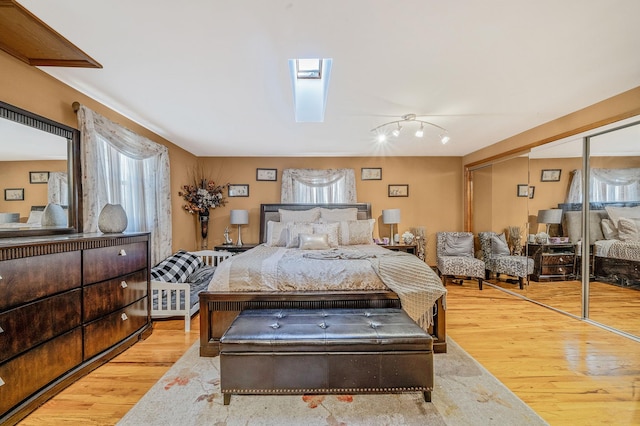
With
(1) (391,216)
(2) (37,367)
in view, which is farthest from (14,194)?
(1) (391,216)

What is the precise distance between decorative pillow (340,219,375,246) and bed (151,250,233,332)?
1943mm

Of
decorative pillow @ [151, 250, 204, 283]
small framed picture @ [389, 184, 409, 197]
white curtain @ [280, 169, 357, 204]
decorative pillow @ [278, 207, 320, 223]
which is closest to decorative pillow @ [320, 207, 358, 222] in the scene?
decorative pillow @ [278, 207, 320, 223]

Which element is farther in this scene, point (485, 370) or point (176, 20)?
point (485, 370)

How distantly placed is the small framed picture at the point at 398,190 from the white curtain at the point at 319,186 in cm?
79

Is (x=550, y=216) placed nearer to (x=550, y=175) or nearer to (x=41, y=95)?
(x=550, y=175)

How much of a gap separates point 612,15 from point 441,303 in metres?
2.28

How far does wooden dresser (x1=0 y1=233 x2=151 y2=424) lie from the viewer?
1.59 meters

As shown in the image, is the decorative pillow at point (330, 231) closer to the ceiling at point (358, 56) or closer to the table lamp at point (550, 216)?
the ceiling at point (358, 56)

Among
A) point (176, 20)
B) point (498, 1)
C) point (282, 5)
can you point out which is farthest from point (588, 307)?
point (176, 20)

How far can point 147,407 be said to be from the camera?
5.93 ft

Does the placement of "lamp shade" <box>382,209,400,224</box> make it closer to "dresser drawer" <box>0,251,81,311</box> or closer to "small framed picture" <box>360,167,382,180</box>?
"small framed picture" <box>360,167,382,180</box>

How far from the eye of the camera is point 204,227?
5289 mm

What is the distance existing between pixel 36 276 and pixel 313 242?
262 cm

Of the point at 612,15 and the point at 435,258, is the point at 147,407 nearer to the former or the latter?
the point at 612,15
